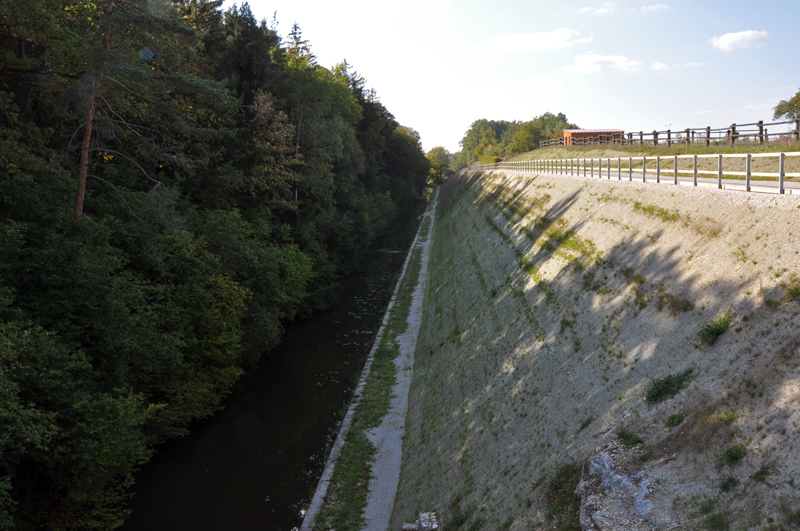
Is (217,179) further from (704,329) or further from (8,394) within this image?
(704,329)

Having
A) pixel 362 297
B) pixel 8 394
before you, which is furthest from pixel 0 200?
pixel 362 297

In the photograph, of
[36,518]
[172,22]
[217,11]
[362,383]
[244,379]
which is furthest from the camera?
[217,11]

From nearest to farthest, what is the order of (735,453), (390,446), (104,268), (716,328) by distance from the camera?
(735,453) < (716,328) < (104,268) < (390,446)

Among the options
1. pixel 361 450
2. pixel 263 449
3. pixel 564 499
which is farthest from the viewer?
pixel 263 449

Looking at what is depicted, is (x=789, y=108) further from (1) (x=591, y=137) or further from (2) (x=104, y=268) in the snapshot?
(2) (x=104, y=268)

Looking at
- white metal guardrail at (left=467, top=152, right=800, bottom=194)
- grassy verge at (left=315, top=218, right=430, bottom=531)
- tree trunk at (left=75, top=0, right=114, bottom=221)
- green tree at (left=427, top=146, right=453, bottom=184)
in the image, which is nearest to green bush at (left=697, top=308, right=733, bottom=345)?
white metal guardrail at (left=467, top=152, right=800, bottom=194)

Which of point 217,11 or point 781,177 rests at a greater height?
point 217,11

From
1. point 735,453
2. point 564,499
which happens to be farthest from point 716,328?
point 564,499
